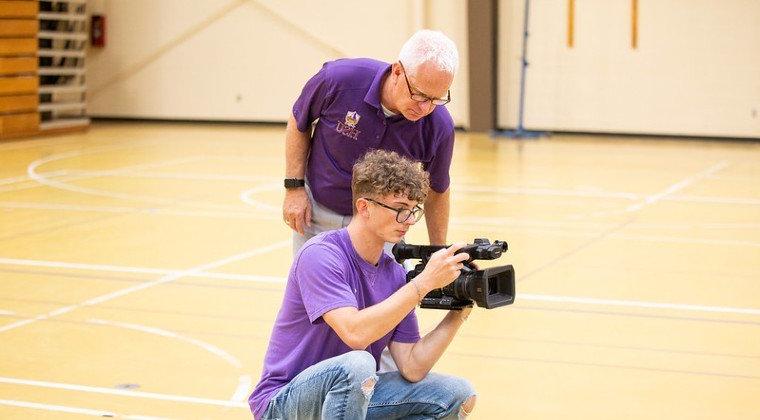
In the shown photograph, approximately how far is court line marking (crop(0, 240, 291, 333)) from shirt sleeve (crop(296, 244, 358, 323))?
10.4 ft

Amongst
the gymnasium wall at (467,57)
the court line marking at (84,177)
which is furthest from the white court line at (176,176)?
the gymnasium wall at (467,57)

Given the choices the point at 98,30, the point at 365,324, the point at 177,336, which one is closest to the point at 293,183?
the point at 365,324

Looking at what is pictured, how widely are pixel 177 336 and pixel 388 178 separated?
294 cm

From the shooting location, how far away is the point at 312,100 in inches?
181

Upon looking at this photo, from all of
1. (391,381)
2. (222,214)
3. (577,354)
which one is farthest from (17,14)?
(391,381)

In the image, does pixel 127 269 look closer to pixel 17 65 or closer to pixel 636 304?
pixel 636 304

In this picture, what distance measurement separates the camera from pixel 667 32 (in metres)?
16.5

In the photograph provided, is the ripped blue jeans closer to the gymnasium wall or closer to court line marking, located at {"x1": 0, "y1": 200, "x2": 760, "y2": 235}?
court line marking, located at {"x1": 0, "y1": 200, "x2": 760, "y2": 235}

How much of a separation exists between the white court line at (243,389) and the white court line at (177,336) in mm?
205

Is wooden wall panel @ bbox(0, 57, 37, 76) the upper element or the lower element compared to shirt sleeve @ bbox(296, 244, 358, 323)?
upper

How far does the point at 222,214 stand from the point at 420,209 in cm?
691

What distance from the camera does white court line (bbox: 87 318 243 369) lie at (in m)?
5.74

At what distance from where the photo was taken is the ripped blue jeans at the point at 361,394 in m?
3.49

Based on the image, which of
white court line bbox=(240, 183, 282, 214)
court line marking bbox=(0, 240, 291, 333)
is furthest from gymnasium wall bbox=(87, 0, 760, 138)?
court line marking bbox=(0, 240, 291, 333)
